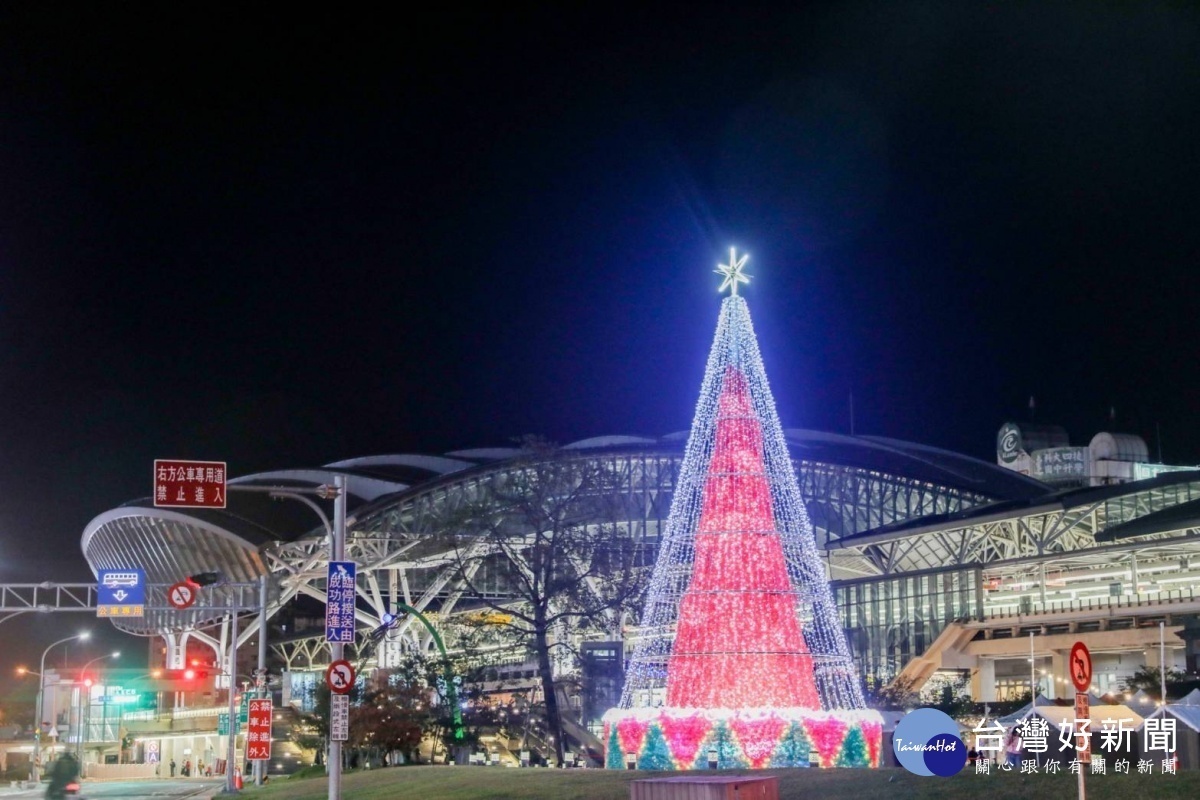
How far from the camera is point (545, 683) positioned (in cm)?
4603

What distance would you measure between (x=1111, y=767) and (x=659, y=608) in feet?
56.9

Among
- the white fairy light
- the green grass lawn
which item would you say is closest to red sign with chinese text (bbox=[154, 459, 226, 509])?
the green grass lawn

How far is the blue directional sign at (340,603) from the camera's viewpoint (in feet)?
96.2

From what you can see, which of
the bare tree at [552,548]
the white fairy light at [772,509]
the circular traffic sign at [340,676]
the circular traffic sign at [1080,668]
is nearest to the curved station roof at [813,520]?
the bare tree at [552,548]

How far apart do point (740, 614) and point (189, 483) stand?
13688mm

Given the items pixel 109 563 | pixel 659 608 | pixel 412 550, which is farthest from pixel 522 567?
pixel 109 563

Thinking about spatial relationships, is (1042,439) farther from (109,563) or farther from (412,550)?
(109,563)

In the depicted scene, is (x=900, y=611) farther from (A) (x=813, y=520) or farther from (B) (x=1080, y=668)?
(B) (x=1080, y=668)

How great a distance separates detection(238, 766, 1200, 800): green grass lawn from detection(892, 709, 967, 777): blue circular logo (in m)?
2.21

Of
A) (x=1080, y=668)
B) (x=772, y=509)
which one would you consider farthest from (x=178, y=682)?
(x=1080, y=668)

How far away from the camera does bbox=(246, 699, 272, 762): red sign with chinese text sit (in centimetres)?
3919

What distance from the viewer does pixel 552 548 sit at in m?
46.8

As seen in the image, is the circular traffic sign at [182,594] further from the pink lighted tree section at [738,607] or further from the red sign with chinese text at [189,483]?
the pink lighted tree section at [738,607]

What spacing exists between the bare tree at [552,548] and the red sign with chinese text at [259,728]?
29.3 ft
